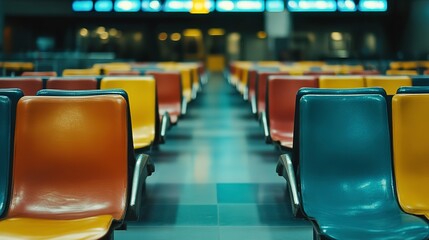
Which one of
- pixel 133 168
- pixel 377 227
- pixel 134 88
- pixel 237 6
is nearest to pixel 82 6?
pixel 237 6

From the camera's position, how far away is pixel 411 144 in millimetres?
2430

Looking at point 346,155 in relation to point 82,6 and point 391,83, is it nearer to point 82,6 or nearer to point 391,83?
point 391,83

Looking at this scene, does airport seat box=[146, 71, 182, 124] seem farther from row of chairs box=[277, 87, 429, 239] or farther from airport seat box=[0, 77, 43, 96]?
row of chairs box=[277, 87, 429, 239]

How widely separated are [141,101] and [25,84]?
856 mm

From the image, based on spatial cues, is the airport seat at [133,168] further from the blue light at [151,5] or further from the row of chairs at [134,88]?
the blue light at [151,5]

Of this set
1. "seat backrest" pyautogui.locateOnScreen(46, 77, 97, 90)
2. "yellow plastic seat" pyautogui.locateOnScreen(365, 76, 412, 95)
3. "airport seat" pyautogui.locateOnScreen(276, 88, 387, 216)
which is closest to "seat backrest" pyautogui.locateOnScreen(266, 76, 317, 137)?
"yellow plastic seat" pyautogui.locateOnScreen(365, 76, 412, 95)

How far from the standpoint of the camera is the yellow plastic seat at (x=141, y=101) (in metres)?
4.12

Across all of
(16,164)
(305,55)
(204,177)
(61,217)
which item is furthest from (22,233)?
(305,55)

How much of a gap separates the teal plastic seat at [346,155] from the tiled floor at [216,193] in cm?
64

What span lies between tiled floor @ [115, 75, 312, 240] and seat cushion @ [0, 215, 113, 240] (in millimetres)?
831

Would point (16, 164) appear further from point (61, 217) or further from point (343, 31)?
point (343, 31)

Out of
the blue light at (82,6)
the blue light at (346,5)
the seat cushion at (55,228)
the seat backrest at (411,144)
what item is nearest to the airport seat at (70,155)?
the seat cushion at (55,228)

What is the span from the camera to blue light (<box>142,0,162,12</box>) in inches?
894

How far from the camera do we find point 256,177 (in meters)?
4.40
